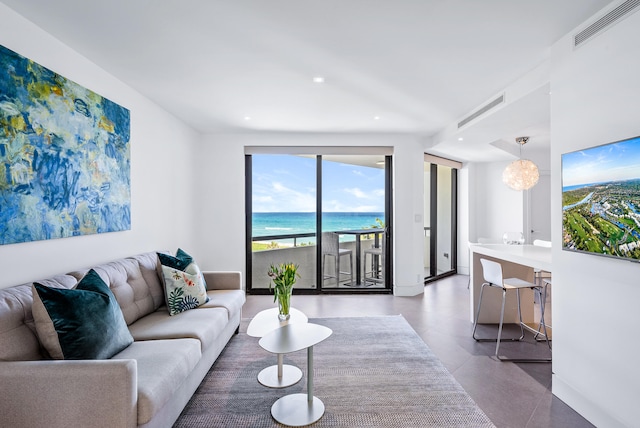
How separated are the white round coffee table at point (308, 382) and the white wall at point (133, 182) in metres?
1.59

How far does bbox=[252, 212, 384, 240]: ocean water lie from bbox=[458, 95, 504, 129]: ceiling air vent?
7.05 feet

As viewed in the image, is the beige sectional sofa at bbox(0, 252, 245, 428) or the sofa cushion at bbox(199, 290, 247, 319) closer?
the beige sectional sofa at bbox(0, 252, 245, 428)

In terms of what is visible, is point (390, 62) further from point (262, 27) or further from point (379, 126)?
point (379, 126)

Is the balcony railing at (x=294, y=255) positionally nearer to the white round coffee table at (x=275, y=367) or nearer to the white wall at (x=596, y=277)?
the white round coffee table at (x=275, y=367)

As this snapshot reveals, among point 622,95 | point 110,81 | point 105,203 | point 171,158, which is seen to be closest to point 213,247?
point 171,158

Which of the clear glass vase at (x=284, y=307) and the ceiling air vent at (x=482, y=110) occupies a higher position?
the ceiling air vent at (x=482, y=110)

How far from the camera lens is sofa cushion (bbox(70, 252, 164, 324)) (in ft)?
8.64

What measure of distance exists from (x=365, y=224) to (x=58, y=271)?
4.29 m

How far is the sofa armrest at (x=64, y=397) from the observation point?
1599mm

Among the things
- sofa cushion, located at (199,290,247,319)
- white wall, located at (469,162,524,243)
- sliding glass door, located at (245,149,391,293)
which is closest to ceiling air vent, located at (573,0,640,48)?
sofa cushion, located at (199,290,247,319)

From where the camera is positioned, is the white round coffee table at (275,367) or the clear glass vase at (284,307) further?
the clear glass vase at (284,307)

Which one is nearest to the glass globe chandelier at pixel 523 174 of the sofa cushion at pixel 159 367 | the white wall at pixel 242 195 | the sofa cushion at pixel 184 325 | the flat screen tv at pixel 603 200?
the white wall at pixel 242 195

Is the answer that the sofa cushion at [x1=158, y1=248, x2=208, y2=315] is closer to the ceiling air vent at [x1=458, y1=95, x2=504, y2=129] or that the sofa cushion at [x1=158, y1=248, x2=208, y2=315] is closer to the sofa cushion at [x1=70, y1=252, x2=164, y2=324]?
the sofa cushion at [x1=70, y1=252, x2=164, y2=324]

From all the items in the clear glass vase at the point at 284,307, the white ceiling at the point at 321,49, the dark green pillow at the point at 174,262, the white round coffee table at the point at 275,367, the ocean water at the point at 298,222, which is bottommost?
the white round coffee table at the point at 275,367
